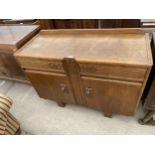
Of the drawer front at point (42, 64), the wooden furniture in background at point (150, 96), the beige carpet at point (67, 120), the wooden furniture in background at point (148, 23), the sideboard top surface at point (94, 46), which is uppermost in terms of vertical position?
the wooden furniture in background at point (148, 23)

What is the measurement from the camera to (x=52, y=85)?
47.1 inches

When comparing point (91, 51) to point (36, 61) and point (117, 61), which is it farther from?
point (36, 61)

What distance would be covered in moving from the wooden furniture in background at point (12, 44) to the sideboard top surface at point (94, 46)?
10cm

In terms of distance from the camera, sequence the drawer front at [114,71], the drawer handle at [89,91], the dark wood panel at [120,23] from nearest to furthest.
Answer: the drawer front at [114,71], the drawer handle at [89,91], the dark wood panel at [120,23]

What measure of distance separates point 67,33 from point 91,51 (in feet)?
1.11

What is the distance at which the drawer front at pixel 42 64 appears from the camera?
0.99 m

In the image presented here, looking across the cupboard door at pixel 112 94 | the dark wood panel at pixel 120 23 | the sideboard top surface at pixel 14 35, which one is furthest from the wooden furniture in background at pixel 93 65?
the dark wood panel at pixel 120 23

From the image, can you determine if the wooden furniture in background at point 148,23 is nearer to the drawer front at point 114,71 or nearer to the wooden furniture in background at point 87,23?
the wooden furniture in background at point 87,23

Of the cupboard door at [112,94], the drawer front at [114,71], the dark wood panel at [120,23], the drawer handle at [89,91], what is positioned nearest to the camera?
the drawer front at [114,71]

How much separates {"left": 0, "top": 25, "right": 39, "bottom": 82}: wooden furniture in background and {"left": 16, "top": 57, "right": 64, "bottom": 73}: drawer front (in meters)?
0.20

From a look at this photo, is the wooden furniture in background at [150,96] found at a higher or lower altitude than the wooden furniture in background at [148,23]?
lower

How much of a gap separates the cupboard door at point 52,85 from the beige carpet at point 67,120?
7.9 inches

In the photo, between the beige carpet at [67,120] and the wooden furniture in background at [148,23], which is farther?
the beige carpet at [67,120]

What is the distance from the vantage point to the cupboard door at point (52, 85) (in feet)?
3.63
